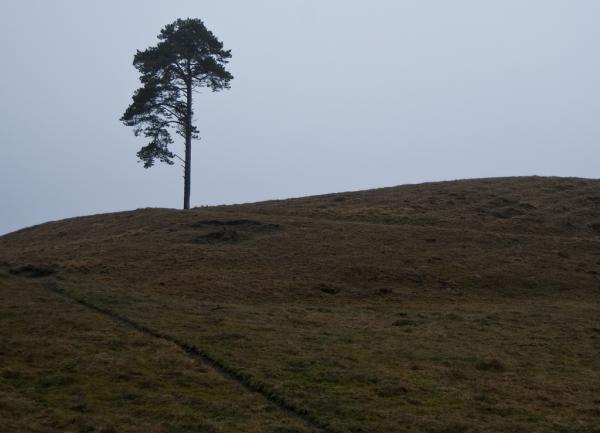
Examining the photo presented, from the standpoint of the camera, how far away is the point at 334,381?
15.0m

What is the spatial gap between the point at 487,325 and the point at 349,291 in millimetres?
7081

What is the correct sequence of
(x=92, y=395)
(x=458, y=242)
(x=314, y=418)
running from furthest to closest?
(x=458, y=242) → (x=92, y=395) → (x=314, y=418)

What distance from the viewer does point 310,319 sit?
72.9ft

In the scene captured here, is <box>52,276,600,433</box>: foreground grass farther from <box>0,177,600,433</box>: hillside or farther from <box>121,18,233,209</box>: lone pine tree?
<box>121,18,233,209</box>: lone pine tree

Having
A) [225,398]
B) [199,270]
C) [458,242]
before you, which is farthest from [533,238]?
[225,398]

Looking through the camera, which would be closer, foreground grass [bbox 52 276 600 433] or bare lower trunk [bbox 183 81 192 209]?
foreground grass [bbox 52 276 600 433]

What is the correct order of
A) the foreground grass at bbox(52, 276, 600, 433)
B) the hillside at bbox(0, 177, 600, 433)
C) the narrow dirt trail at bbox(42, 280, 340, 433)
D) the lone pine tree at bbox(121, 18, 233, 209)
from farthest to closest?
the lone pine tree at bbox(121, 18, 233, 209)
the hillside at bbox(0, 177, 600, 433)
the foreground grass at bbox(52, 276, 600, 433)
the narrow dirt trail at bbox(42, 280, 340, 433)

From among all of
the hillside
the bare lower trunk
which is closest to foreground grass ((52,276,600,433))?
the hillside

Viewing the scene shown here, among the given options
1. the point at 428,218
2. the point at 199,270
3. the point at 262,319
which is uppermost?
the point at 428,218

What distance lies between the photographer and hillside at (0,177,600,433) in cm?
1322

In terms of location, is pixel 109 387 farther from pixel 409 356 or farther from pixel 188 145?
pixel 188 145

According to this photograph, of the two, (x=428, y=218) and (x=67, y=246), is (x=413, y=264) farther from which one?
(x=67, y=246)

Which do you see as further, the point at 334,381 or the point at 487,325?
the point at 487,325

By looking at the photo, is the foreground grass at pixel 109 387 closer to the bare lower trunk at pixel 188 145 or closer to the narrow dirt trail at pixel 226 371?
the narrow dirt trail at pixel 226 371
